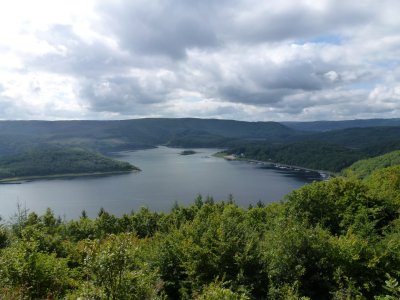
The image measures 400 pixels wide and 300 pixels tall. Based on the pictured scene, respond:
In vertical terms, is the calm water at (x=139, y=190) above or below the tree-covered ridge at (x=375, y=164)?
below

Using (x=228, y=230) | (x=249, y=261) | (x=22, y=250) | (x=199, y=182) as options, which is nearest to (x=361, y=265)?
(x=249, y=261)

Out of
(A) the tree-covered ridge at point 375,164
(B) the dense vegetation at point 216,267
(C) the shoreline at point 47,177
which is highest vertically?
(B) the dense vegetation at point 216,267

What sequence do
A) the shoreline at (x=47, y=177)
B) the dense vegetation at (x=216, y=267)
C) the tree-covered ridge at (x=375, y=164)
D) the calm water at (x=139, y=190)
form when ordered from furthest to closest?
1. the shoreline at (x=47, y=177)
2. the tree-covered ridge at (x=375, y=164)
3. the calm water at (x=139, y=190)
4. the dense vegetation at (x=216, y=267)

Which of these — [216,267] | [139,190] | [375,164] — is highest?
[216,267]

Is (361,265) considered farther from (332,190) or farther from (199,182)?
(199,182)

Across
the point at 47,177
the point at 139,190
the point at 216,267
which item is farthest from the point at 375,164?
the point at 47,177

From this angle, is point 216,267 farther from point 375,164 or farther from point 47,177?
point 47,177

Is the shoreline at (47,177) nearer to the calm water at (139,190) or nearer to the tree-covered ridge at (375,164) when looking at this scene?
the calm water at (139,190)

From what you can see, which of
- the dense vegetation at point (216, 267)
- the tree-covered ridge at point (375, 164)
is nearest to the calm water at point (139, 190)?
the tree-covered ridge at point (375, 164)
